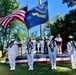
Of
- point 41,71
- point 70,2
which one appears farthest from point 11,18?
point 70,2

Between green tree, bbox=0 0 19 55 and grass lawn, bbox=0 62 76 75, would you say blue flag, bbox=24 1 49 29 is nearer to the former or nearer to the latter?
grass lawn, bbox=0 62 76 75

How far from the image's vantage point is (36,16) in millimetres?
20250

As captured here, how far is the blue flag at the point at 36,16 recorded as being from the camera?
19.8 m

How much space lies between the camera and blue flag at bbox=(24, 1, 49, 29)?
65.0 feet

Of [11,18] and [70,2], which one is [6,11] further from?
[11,18]

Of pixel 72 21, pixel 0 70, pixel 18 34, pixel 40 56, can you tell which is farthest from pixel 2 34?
pixel 0 70

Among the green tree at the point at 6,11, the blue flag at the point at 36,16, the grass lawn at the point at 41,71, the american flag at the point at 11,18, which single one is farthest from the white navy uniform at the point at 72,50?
the green tree at the point at 6,11

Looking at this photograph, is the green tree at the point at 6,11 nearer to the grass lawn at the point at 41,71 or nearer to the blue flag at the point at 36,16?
the blue flag at the point at 36,16

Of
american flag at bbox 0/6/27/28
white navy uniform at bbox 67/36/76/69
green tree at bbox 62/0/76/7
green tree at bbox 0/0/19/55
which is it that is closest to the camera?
white navy uniform at bbox 67/36/76/69

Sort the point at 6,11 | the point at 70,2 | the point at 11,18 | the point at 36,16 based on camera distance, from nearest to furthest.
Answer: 1. the point at 11,18
2. the point at 36,16
3. the point at 70,2
4. the point at 6,11

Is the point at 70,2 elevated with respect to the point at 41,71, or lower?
elevated

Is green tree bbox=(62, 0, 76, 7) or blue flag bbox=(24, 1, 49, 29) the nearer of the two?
blue flag bbox=(24, 1, 49, 29)

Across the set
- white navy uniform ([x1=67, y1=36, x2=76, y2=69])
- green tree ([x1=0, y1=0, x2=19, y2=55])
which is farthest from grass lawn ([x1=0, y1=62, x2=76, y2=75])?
green tree ([x1=0, y1=0, x2=19, y2=55])

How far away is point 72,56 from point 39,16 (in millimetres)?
4270
